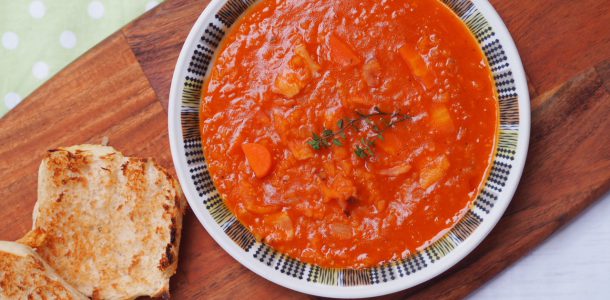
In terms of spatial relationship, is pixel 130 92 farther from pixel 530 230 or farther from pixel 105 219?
pixel 530 230

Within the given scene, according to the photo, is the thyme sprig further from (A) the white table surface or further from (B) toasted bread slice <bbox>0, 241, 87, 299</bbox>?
(B) toasted bread slice <bbox>0, 241, 87, 299</bbox>

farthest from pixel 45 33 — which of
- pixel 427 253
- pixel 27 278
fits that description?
pixel 427 253

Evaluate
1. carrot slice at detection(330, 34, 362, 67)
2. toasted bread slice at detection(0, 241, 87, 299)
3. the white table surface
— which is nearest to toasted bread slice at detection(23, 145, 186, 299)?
toasted bread slice at detection(0, 241, 87, 299)

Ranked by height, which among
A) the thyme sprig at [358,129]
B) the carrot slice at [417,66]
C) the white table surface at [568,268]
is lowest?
the white table surface at [568,268]

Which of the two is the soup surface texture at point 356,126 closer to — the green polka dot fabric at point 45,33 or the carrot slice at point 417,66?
the carrot slice at point 417,66

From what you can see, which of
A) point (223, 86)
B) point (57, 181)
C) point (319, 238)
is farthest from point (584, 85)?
point (57, 181)

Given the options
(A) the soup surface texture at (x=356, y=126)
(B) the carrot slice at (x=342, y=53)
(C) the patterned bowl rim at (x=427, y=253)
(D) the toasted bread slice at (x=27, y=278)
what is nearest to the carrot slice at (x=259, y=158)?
(A) the soup surface texture at (x=356, y=126)
